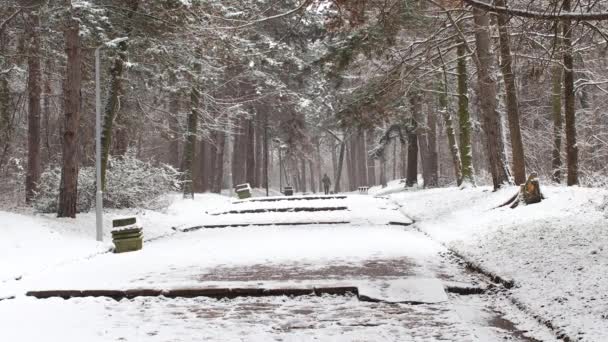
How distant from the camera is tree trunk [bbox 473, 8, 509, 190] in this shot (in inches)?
731

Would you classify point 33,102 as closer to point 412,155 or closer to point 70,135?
point 70,135

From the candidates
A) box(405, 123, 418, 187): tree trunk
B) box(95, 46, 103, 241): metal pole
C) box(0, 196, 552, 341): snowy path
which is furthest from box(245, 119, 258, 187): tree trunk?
box(0, 196, 552, 341): snowy path

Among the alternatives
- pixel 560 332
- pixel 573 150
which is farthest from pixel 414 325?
pixel 573 150

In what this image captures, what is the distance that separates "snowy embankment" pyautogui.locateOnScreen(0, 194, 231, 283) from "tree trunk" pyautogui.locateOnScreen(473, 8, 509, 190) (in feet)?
35.1

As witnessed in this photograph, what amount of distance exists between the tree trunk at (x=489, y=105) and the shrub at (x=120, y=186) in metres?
11.6

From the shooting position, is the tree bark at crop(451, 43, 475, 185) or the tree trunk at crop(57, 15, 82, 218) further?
the tree bark at crop(451, 43, 475, 185)

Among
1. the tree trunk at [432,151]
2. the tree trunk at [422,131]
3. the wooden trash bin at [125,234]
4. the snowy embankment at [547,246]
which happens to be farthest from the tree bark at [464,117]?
the wooden trash bin at [125,234]

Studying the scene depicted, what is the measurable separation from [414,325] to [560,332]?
1.50 meters

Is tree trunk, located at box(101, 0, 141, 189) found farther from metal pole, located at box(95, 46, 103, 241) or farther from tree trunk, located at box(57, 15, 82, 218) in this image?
metal pole, located at box(95, 46, 103, 241)

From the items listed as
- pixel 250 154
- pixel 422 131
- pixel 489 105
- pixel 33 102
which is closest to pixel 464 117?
pixel 489 105

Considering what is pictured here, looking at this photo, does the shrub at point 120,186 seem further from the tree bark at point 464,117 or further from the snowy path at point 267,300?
the tree bark at point 464,117

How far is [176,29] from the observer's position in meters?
17.0

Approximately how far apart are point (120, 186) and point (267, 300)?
1358 centimetres

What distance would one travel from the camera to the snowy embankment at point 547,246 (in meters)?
6.50
